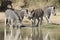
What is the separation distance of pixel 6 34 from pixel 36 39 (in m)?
0.37

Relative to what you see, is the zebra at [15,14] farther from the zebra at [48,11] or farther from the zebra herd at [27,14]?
the zebra at [48,11]

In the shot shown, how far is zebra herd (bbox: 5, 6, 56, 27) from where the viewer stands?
10.0 ft

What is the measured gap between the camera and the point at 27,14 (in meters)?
3.07

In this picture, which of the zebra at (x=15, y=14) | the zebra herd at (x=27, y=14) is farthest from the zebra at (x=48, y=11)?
the zebra at (x=15, y=14)

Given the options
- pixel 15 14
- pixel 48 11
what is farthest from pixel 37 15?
pixel 15 14

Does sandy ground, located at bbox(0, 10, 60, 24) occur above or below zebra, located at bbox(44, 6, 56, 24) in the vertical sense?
below

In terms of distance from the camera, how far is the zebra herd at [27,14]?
10.0 feet

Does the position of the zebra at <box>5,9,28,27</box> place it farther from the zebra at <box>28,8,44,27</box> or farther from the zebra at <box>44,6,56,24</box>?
the zebra at <box>44,6,56,24</box>

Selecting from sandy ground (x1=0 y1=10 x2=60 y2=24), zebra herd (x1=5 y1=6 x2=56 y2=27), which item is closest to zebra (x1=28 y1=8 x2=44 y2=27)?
zebra herd (x1=5 y1=6 x2=56 y2=27)

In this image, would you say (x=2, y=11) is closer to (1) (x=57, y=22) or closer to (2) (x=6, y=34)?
(2) (x=6, y=34)

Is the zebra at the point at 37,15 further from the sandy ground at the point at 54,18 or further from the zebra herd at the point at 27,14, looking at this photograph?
the sandy ground at the point at 54,18

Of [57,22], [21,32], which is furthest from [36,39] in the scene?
[57,22]

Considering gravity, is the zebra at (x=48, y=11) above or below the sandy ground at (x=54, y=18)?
above

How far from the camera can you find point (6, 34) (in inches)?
111
